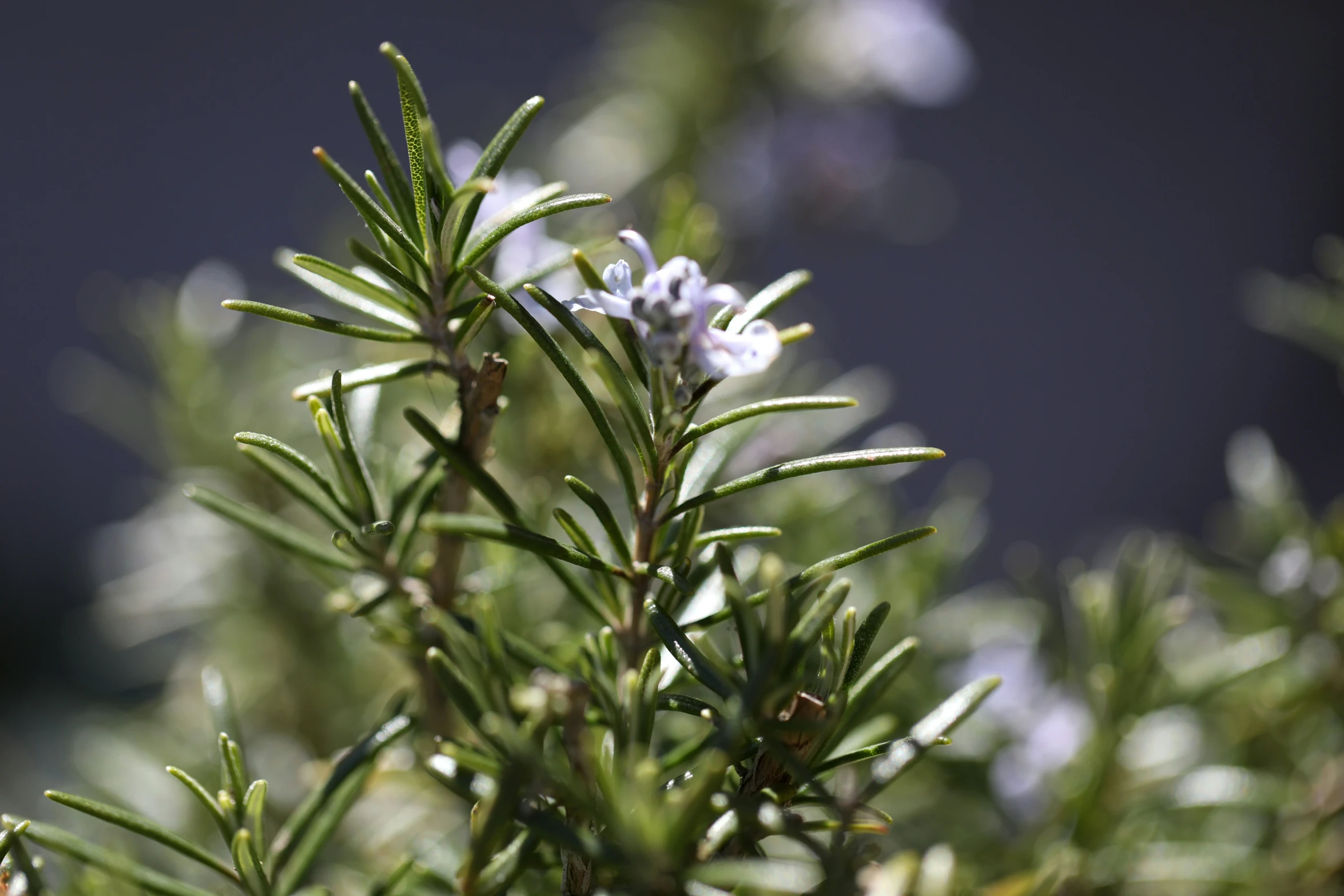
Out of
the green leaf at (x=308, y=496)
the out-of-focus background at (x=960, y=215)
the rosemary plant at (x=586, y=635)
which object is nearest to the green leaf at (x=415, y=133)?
the rosemary plant at (x=586, y=635)

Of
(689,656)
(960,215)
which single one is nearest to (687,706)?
(689,656)

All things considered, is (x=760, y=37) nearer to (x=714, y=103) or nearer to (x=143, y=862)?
(x=714, y=103)

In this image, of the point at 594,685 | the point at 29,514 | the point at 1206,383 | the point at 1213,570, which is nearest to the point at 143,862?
the point at 594,685

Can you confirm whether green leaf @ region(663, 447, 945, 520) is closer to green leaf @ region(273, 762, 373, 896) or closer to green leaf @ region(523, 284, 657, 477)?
green leaf @ region(523, 284, 657, 477)

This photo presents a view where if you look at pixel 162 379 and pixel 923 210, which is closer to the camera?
pixel 162 379

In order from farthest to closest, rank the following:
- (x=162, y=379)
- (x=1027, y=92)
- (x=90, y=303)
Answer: (x=1027, y=92) < (x=90, y=303) < (x=162, y=379)

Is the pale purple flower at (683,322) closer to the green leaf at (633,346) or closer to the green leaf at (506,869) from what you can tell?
the green leaf at (633,346)

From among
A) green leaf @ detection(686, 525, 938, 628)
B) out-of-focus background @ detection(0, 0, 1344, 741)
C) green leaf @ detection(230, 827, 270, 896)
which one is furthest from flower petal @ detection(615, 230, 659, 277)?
out-of-focus background @ detection(0, 0, 1344, 741)
